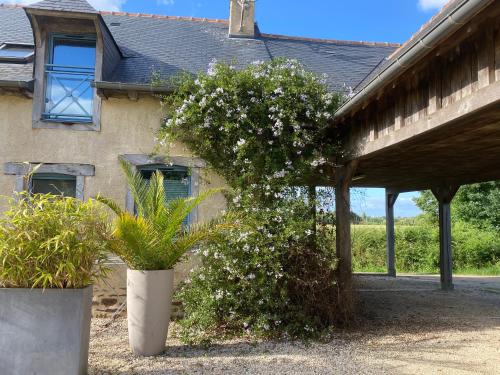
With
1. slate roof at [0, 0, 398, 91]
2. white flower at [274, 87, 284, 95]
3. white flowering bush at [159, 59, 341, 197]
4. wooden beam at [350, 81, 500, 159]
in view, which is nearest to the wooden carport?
wooden beam at [350, 81, 500, 159]

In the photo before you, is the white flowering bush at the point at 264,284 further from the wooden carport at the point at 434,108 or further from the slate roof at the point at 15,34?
the slate roof at the point at 15,34

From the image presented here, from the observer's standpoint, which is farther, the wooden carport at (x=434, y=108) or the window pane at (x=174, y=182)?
the window pane at (x=174, y=182)

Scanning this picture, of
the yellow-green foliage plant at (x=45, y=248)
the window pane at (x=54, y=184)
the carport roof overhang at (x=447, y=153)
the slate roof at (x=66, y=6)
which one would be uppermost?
the slate roof at (x=66, y=6)

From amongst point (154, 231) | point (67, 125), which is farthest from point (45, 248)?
point (67, 125)

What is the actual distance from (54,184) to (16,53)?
2.57m

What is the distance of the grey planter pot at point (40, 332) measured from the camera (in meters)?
3.79

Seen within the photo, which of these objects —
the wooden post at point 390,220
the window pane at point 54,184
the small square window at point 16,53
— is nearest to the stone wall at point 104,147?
the window pane at point 54,184

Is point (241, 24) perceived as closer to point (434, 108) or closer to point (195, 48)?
point (195, 48)

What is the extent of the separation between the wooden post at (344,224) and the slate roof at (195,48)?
6.29 ft

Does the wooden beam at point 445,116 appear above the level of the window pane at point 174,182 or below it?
above

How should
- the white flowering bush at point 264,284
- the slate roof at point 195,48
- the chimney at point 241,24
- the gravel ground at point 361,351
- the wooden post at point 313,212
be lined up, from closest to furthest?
1. the gravel ground at point 361,351
2. the white flowering bush at point 264,284
3. the wooden post at point 313,212
4. the slate roof at point 195,48
5. the chimney at point 241,24

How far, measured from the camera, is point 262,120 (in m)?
5.99

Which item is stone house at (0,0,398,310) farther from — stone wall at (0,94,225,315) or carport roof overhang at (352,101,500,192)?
carport roof overhang at (352,101,500,192)

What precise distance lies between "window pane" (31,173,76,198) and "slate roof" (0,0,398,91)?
1700 millimetres
